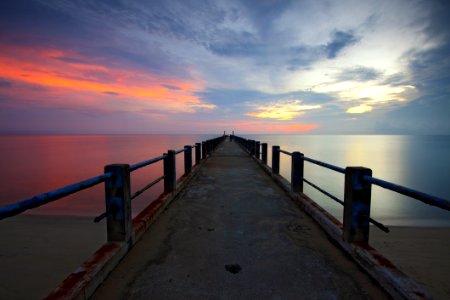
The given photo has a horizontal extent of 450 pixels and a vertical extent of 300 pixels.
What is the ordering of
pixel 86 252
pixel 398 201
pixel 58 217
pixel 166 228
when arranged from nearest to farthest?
pixel 166 228 → pixel 86 252 → pixel 58 217 → pixel 398 201

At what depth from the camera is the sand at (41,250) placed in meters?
5.55

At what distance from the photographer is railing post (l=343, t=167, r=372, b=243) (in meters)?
2.97

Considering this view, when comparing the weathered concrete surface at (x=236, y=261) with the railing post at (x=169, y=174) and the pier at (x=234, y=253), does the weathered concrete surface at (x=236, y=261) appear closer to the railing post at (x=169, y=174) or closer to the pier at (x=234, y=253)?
the pier at (x=234, y=253)

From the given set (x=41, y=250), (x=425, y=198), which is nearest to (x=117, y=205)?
(x=425, y=198)

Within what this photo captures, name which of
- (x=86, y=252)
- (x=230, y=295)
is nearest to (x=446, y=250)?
(x=230, y=295)

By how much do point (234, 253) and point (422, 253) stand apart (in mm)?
7418

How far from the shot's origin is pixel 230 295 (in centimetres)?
223

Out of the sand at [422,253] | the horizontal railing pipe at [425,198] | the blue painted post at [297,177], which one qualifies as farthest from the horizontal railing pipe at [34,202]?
the sand at [422,253]

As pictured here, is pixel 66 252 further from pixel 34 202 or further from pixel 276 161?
pixel 276 161

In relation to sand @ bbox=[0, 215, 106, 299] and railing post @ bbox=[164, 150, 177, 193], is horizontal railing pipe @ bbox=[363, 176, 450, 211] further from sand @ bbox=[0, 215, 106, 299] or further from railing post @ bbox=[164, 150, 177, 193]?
sand @ bbox=[0, 215, 106, 299]

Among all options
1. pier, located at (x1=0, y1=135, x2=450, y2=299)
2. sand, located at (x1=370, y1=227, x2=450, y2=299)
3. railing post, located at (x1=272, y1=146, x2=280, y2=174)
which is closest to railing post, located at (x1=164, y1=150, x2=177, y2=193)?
pier, located at (x1=0, y1=135, x2=450, y2=299)

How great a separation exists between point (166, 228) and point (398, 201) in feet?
57.8

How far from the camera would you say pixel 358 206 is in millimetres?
2994

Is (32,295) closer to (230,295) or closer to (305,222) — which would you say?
(230,295)
